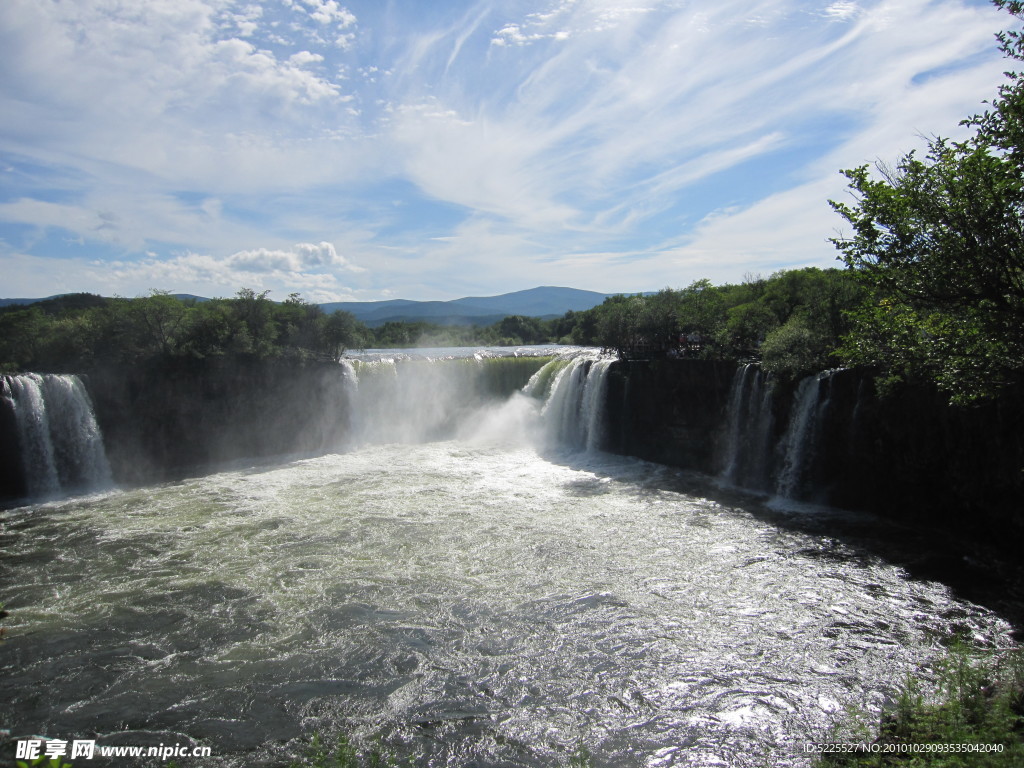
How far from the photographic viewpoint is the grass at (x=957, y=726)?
5742 millimetres

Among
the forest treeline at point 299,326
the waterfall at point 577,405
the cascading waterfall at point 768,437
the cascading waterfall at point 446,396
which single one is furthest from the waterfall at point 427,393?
the cascading waterfall at point 768,437

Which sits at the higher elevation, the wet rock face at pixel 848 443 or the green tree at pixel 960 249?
the green tree at pixel 960 249

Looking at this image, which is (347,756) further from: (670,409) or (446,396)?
(446,396)

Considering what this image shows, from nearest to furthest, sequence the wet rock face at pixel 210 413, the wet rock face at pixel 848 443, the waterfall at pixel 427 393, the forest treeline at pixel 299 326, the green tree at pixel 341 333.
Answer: the wet rock face at pixel 848 443 → the wet rock face at pixel 210 413 → the forest treeline at pixel 299 326 → the green tree at pixel 341 333 → the waterfall at pixel 427 393

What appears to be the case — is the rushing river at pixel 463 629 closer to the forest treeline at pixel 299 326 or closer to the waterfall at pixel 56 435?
the waterfall at pixel 56 435

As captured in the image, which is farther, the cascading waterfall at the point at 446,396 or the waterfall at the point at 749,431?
the cascading waterfall at the point at 446,396

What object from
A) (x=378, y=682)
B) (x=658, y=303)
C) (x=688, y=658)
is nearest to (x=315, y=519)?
(x=378, y=682)

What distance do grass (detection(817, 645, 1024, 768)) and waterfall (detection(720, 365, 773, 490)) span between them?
1159 cm

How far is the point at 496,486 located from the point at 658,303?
13.6 m

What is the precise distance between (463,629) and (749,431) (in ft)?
46.4

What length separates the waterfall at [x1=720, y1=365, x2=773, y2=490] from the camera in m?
20.1

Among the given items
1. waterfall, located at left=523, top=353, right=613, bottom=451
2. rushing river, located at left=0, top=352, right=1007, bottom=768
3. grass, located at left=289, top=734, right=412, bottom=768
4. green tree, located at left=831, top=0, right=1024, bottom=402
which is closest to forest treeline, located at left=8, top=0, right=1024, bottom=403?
green tree, located at left=831, top=0, right=1024, bottom=402

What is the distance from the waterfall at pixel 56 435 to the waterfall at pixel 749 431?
2366 cm

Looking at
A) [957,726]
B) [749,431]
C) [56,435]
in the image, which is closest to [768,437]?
[749,431]
